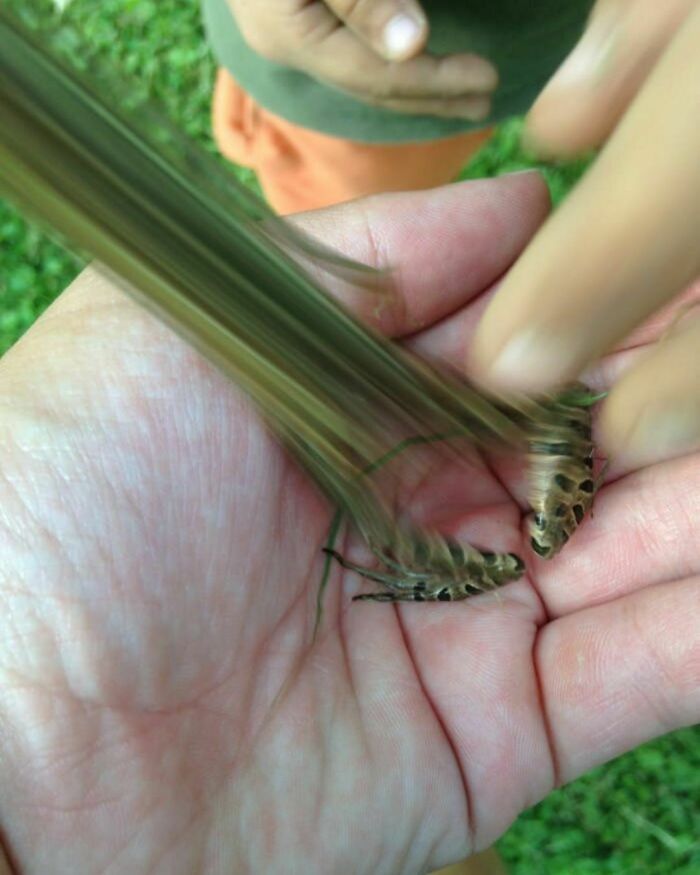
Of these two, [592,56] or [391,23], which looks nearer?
[592,56]

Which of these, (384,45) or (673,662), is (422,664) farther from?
(384,45)

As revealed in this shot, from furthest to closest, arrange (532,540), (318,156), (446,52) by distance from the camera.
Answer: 1. (318,156)
2. (446,52)
3. (532,540)

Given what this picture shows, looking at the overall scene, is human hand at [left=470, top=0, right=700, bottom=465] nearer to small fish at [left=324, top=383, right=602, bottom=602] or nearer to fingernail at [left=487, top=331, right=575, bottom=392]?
fingernail at [left=487, top=331, right=575, bottom=392]

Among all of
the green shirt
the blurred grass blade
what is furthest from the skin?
the green shirt

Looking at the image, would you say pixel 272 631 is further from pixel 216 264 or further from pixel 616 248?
pixel 616 248

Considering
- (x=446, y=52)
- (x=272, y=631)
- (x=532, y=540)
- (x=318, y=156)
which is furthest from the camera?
(x=318, y=156)

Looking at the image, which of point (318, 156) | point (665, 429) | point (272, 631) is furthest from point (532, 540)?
point (318, 156)

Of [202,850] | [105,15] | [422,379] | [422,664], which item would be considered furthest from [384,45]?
[105,15]
